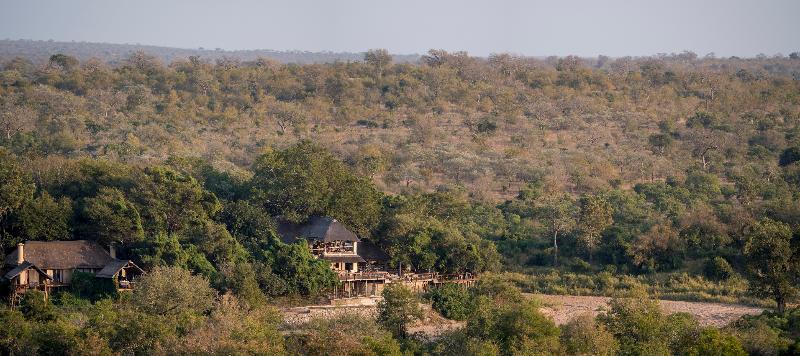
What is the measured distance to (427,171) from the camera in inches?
2131

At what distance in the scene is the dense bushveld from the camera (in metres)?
35.2

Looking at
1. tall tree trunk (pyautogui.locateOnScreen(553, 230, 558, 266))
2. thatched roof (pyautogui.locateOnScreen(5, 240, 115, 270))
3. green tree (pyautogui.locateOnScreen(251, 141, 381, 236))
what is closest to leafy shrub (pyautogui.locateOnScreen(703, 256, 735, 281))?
tall tree trunk (pyautogui.locateOnScreen(553, 230, 558, 266))

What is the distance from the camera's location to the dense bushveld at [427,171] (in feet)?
115

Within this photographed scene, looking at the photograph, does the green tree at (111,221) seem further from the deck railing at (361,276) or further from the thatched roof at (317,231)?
the deck railing at (361,276)

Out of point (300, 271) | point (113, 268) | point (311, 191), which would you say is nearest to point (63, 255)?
point (113, 268)

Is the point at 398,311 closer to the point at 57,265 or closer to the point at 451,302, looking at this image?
the point at 451,302

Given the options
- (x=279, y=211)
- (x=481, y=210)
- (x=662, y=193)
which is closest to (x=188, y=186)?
(x=279, y=211)

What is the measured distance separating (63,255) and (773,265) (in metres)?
21.1

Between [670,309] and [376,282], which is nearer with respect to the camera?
[670,309]

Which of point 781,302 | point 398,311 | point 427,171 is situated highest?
point 427,171

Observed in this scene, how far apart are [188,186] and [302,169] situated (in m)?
4.32

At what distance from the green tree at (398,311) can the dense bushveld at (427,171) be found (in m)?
3.10

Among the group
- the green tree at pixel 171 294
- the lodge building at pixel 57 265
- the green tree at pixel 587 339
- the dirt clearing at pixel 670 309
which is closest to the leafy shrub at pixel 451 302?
the dirt clearing at pixel 670 309

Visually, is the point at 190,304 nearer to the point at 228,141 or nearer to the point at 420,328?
the point at 420,328
